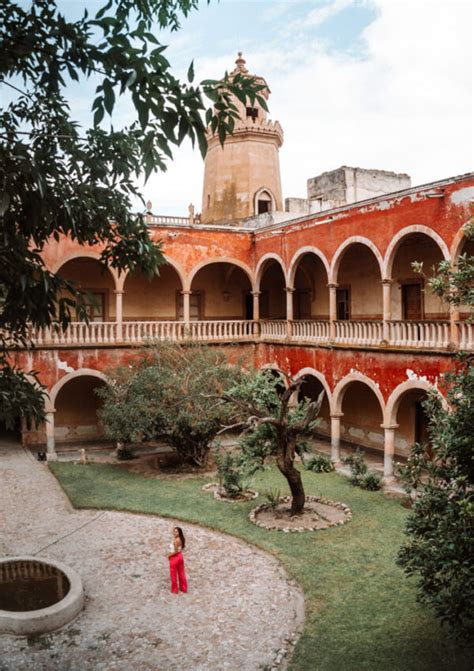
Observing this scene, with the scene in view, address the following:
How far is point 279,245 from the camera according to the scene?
2042 centimetres

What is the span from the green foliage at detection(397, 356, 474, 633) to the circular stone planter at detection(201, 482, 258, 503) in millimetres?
7450

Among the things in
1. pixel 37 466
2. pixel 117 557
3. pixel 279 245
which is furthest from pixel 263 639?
pixel 279 245

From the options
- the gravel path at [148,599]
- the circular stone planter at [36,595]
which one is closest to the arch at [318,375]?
the gravel path at [148,599]

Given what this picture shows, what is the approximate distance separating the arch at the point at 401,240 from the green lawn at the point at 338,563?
561 centimetres

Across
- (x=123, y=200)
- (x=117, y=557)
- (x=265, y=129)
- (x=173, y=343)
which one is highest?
(x=265, y=129)

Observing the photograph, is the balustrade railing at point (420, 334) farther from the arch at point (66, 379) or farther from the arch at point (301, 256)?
the arch at point (66, 379)

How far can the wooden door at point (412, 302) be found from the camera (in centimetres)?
1780

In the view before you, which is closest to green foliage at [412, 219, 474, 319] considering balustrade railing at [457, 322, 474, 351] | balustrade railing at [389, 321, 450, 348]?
balustrade railing at [457, 322, 474, 351]

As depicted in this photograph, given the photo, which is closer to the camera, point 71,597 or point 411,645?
point 411,645

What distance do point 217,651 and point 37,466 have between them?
36.1 ft

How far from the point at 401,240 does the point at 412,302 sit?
3.15 m

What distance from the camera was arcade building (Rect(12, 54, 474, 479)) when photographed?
49.8 ft

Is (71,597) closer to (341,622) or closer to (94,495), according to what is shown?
(341,622)

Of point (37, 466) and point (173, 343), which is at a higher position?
point (173, 343)
